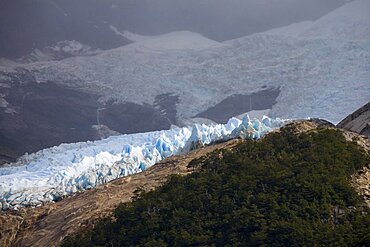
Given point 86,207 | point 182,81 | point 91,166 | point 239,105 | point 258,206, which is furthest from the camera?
point 182,81

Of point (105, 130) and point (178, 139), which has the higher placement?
point (178, 139)

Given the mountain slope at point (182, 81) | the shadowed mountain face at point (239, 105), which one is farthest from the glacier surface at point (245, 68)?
the shadowed mountain face at point (239, 105)

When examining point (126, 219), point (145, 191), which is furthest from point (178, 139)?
point (126, 219)

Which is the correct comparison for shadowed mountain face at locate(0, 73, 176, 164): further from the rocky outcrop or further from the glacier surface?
the rocky outcrop

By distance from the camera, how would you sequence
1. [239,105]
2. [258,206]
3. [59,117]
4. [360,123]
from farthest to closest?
1. [59,117]
2. [239,105]
3. [360,123]
4. [258,206]

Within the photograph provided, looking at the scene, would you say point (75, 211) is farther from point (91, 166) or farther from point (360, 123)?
point (360, 123)

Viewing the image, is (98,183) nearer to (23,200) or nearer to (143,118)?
(23,200)

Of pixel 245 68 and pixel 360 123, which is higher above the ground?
pixel 360 123

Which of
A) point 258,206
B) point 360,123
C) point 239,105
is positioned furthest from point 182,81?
point 258,206
